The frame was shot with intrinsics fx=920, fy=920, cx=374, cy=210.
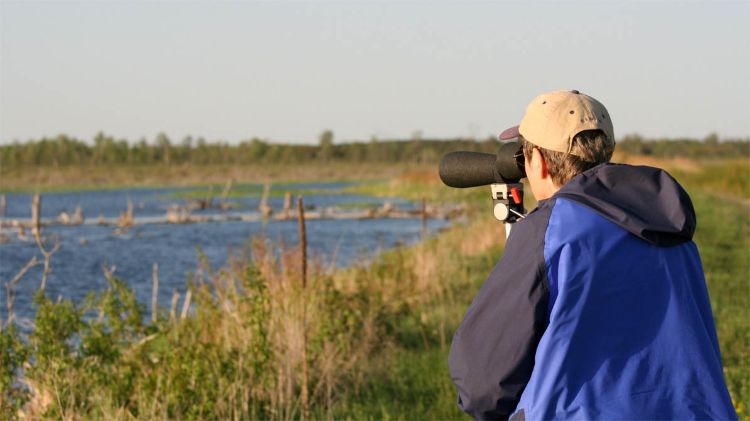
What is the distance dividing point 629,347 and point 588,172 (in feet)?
1.23

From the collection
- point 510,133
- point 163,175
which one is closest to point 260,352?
point 510,133

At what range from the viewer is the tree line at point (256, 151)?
83875 millimetres

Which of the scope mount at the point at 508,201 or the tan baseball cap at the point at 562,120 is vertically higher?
the tan baseball cap at the point at 562,120

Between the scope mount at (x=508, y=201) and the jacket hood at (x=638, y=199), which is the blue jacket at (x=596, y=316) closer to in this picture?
the jacket hood at (x=638, y=199)

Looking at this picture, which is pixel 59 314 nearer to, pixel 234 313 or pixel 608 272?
pixel 234 313

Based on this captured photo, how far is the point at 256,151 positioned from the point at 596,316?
10025 centimetres

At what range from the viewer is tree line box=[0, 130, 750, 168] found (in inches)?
3302

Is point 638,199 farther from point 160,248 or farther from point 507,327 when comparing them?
point 160,248

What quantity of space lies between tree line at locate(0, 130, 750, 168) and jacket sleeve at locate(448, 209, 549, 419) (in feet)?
242

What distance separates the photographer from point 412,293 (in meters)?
10.5

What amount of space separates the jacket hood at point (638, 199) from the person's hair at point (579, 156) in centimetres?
7

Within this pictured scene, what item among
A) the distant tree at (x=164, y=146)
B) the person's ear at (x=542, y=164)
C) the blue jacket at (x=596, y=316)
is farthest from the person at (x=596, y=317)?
the distant tree at (x=164, y=146)

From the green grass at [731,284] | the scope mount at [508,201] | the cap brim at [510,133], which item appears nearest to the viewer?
the cap brim at [510,133]

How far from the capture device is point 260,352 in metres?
5.86
